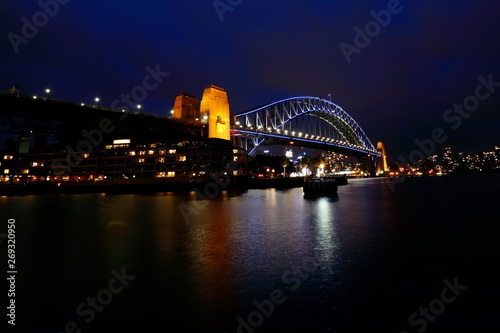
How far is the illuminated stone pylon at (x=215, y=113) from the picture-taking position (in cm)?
7844

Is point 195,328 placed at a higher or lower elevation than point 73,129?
lower

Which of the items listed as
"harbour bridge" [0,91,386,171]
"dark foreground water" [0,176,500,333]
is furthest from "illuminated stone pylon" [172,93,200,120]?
"dark foreground water" [0,176,500,333]

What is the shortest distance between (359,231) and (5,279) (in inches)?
581

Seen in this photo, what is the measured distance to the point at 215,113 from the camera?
79.6m

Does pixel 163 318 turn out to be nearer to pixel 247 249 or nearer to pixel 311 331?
pixel 311 331

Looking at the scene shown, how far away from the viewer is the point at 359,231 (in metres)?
15.2

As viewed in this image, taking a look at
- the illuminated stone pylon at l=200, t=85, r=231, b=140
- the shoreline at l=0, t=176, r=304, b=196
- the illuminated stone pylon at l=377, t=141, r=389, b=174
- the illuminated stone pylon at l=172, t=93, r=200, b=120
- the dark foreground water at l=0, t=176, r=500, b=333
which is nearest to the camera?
the dark foreground water at l=0, t=176, r=500, b=333

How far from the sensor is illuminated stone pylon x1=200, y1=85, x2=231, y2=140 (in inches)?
3088

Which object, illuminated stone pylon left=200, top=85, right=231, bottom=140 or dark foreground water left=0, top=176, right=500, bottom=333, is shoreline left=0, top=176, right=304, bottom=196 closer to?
illuminated stone pylon left=200, top=85, right=231, bottom=140

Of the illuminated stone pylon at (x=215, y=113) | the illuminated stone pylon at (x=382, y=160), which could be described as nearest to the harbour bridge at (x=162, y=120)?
the illuminated stone pylon at (x=215, y=113)

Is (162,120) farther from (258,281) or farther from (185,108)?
(258,281)

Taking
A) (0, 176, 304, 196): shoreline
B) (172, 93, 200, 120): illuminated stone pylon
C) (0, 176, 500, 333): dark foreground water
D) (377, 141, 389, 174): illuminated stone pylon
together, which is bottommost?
(0, 176, 500, 333): dark foreground water

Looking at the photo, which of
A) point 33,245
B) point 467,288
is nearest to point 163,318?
point 467,288

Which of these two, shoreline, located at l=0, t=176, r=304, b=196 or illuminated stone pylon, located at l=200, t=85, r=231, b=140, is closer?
shoreline, located at l=0, t=176, r=304, b=196
